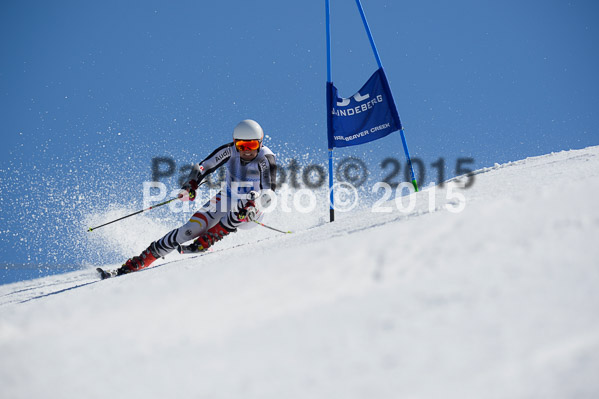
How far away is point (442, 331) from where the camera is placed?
1.24 metres

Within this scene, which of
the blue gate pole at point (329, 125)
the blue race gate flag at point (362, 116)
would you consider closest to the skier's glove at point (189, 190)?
the blue gate pole at point (329, 125)

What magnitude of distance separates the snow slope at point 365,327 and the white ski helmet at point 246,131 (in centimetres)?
352

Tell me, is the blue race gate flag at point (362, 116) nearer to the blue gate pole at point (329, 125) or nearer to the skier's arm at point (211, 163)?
the blue gate pole at point (329, 125)

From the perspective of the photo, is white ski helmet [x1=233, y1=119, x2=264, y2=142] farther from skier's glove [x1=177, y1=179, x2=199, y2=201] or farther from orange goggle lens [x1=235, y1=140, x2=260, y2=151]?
skier's glove [x1=177, y1=179, x2=199, y2=201]

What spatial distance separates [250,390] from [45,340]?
75 cm

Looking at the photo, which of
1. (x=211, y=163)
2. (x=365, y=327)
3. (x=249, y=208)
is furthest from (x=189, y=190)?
(x=365, y=327)

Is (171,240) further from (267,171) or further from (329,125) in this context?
(329,125)

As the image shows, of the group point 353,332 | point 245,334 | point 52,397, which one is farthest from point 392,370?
point 52,397

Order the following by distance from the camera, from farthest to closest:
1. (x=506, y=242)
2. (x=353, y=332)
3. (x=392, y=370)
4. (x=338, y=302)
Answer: (x=506, y=242), (x=338, y=302), (x=353, y=332), (x=392, y=370)

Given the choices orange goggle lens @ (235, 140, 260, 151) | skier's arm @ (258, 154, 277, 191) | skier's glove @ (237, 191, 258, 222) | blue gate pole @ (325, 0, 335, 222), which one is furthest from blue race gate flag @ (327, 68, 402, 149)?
skier's glove @ (237, 191, 258, 222)

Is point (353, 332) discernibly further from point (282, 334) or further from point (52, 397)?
point (52, 397)

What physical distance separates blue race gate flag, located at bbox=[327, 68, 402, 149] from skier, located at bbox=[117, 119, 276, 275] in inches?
66.3

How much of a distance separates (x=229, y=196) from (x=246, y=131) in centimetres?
78

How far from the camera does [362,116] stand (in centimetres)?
656
